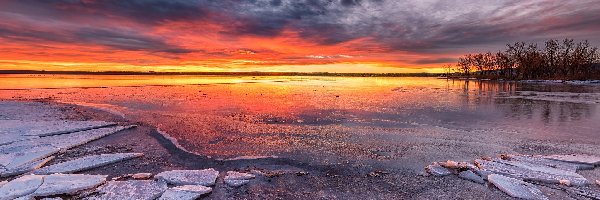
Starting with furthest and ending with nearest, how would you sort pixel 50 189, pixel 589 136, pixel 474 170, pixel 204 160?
pixel 589 136 < pixel 204 160 < pixel 474 170 < pixel 50 189

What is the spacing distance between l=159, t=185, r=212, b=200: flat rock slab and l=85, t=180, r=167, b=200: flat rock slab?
0.14m

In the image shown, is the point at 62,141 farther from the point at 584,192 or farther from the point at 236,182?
the point at 584,192

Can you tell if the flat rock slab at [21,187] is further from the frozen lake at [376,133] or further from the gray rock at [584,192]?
the gray rock at [584,192]

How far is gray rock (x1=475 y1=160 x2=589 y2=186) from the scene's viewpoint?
4926 millimetres

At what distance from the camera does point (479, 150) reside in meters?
6.85

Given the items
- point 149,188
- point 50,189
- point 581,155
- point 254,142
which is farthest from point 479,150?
point 50,189

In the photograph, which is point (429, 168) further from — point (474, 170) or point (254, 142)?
point (254, 142)

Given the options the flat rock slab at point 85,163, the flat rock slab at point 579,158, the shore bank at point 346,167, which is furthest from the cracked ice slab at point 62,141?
the flat rock slab at point 579,158

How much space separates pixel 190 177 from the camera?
5.05m

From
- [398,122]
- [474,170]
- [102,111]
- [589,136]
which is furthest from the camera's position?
[102,111]

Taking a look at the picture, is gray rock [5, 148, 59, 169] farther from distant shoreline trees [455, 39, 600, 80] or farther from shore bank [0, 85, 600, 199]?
distant shoreline trees [455, 39, 600, 80]

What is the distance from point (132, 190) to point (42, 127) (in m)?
6.10

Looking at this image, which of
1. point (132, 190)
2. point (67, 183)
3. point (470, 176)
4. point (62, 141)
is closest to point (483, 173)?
point (470, 176)

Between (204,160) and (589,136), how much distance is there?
356 inches
